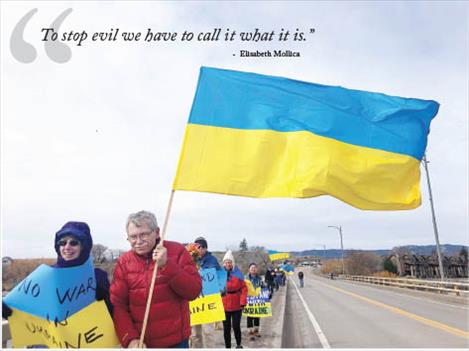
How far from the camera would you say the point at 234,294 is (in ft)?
23.0

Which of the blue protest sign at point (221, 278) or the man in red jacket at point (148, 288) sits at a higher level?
the blue protest sign at point (221, 278)

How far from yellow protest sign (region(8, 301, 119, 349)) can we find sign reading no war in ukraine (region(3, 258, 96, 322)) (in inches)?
1.7

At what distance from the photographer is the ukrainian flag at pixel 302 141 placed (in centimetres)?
395

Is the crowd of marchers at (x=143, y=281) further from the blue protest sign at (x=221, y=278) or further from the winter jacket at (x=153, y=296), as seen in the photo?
the blue protest sign at (x=221, y=278)

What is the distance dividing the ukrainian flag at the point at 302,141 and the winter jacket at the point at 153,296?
0.87 meters

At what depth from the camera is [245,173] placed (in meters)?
4.00

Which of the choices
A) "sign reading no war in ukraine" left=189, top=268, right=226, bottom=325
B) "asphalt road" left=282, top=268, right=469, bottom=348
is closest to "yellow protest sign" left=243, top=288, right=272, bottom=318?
"asphalt road" left=282, top=268, right=469, bottom=348

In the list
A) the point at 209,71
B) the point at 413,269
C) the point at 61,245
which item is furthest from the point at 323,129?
the point at 413,269

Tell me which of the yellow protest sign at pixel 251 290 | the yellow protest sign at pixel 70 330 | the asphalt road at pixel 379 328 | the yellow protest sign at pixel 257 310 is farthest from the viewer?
the yellow protest sign at pixel 251 290

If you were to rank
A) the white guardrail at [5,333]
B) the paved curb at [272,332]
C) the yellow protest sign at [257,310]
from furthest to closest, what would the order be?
the yellow protest sign at [257,310], the paved curb at [272,332], the white guardrail at [5,333]

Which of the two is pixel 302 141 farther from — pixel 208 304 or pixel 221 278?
pixel 221 278

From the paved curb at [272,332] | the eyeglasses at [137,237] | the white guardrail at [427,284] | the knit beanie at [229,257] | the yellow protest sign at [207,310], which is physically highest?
the white guardrail at [427,284]

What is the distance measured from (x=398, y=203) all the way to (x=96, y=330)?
3.23 meters

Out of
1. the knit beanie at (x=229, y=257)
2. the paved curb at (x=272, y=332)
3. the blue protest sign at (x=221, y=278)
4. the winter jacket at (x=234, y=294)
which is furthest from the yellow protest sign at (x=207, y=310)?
the paved curb at (x=272, y=332)
